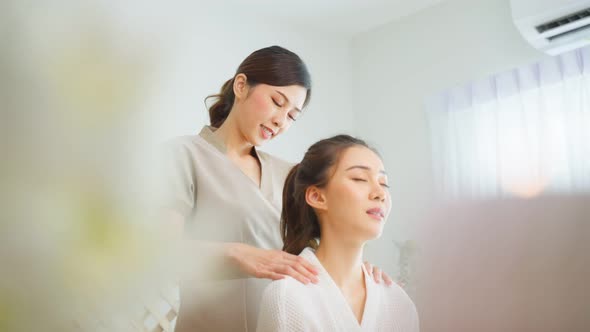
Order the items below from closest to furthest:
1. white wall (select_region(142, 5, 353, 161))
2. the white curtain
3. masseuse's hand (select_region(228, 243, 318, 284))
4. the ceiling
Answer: masseuse's hand (select_region(228, 243, 318, 284)) → the white curtain → white wall (select_region(142, 5, 353, 161)) → the ceiling

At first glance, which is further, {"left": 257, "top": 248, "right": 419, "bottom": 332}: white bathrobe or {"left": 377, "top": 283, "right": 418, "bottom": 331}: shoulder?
{"left": 377, "top": 283, "right": 418, "bottom": 331}: shoulder

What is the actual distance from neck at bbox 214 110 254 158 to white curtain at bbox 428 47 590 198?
60.6 inches

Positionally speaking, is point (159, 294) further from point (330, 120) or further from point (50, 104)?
point (330, 120)

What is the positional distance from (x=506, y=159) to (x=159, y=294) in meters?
2.49

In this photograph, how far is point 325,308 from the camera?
1.06 m

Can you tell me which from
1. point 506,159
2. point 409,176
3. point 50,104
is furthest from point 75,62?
point 409,176

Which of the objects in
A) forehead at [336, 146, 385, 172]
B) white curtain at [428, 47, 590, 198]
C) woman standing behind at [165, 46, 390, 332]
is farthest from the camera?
white curtain at [428, 47, 590, 198]

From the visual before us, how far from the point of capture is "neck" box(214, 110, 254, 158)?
1295 mm

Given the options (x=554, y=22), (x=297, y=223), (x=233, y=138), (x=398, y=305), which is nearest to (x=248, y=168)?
(x=233, y=138)

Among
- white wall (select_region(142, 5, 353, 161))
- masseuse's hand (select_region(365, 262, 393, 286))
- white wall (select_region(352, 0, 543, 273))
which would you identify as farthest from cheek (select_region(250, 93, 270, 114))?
white wall (select_region(352, 0, 543, 273))

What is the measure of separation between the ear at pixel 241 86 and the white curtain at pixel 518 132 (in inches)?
61.9

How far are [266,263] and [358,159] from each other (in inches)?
14.0

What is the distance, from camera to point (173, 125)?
192mm

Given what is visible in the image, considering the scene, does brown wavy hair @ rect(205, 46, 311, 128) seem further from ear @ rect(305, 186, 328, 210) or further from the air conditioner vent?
the air conditioner vent
